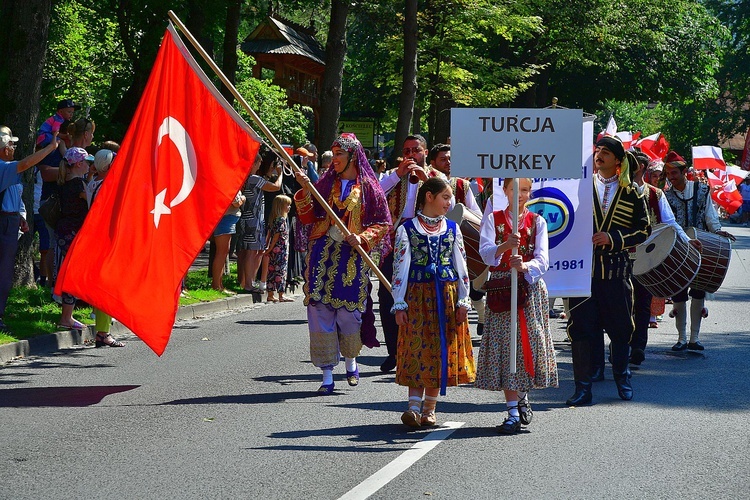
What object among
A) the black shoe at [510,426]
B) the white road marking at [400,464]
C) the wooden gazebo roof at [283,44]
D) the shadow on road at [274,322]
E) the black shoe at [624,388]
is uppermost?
the wooden gazebo roof at [283,44]

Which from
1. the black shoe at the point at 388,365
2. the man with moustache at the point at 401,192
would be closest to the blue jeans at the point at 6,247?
the man with moustache at the point at 401,192

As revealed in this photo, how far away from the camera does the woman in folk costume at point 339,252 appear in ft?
31.9

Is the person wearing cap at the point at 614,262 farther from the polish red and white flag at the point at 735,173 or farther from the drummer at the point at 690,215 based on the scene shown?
the polish red and white flag at the point at 735,173

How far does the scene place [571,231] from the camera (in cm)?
961

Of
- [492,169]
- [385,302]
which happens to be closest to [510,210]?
[492,169]

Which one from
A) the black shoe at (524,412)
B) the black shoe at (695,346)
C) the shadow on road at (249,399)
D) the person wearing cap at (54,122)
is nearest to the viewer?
the black shoe at (524,412)

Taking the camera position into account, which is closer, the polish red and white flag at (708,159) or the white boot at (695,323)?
the white boot at (695,323)

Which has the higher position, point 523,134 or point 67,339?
point 523,134

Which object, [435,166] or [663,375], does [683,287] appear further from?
[435,166]

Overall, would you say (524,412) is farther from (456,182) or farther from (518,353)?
(456,182)

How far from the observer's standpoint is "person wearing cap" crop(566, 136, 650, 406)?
9555 mm

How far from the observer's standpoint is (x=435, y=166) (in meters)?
11.7

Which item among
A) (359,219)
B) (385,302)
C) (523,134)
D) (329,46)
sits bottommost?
(385,302)

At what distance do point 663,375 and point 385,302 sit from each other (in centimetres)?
263
